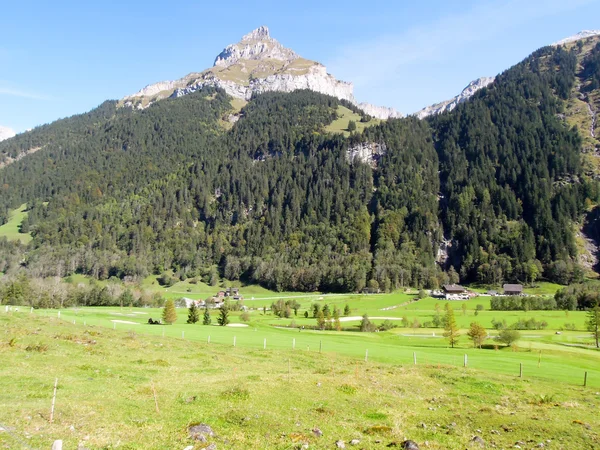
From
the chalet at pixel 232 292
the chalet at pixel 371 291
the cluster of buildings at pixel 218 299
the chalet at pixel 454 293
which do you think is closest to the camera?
the cluster of buildings at pixel 218 299

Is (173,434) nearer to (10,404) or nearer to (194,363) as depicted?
(10,404)

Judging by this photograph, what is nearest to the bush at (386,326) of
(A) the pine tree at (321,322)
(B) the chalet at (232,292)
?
(A) the pine tree at (321,322)

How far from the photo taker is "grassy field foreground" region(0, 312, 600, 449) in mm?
13547

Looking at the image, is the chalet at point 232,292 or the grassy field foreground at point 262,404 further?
the chalet at point 232,292

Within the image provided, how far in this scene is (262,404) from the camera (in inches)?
721

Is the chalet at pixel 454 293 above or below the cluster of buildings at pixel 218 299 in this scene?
above

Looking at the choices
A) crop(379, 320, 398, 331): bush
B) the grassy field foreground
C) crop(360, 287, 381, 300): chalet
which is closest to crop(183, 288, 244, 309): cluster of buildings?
crop(360, 287, 381, 300): chalet

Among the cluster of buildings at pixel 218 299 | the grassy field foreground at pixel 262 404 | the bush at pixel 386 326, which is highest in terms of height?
the grassy field foreground at pixel 262 404

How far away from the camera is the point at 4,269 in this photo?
198 meters

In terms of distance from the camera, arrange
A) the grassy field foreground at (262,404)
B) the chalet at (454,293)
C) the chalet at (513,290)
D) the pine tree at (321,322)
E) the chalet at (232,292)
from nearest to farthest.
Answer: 1. the grassy field foreground at (262,404)
2. the pine tree at (321,322)
3. the chalet at (454,293)
4. the chalet at (513,290)
5. the chalet at (232,292)

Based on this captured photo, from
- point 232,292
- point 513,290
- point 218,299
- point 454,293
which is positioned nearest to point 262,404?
point 218,299

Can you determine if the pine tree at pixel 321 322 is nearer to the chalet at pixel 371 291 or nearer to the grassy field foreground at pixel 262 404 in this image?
the grassy field foreground at pixel 262 404

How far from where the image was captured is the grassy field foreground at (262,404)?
13.5 m

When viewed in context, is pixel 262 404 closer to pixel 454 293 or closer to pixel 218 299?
pixel 218 299
